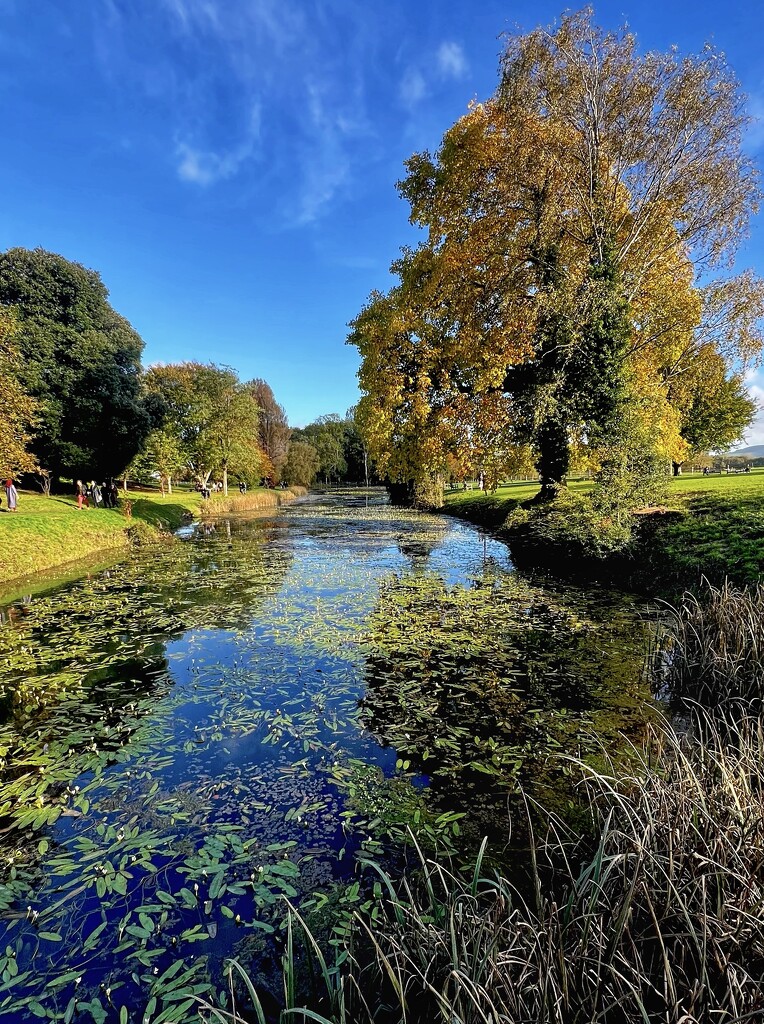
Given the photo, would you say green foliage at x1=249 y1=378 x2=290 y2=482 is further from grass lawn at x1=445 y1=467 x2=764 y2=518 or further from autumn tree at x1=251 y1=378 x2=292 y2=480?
grass lawn at x1=445 y1=467 x2=764 y2=518

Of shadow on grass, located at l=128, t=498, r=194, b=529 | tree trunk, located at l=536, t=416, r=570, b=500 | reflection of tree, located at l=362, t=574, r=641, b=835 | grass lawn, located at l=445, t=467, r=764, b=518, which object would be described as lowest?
reflection of tree, located at l=362, t=574, r=641, b=835

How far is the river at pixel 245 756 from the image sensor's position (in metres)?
3.29

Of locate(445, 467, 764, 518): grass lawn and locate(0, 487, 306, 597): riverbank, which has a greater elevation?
locate(445, 467, 764, 518): grass lawn

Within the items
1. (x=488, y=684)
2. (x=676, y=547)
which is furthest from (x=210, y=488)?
(x=488, y=684)

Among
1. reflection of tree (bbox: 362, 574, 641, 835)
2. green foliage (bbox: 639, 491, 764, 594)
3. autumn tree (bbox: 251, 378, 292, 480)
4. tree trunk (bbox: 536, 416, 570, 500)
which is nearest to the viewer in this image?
reflection of tree (bbox: 362, 574, 641, 835)

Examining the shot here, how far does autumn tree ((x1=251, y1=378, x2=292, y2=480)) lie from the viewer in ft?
249

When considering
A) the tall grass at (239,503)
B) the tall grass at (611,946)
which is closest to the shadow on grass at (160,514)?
the tall grass at (239,503)

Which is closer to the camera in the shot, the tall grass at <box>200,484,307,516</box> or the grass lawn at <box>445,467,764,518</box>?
the grass lawn at <box>445,467,764,518</box>

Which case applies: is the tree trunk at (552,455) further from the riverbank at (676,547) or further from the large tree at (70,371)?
the large tree at (70,371)

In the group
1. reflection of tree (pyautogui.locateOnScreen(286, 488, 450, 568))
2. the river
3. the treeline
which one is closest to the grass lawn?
reflection of tree (pyautogui.locateOnScreen(286, 488, 450, 568))

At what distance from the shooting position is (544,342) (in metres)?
16.6

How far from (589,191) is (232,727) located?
66.8 ft

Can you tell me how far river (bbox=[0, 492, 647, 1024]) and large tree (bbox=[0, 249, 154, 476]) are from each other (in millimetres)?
16514

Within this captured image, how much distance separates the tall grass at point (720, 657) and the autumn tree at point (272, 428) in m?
71.1
